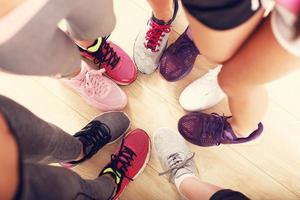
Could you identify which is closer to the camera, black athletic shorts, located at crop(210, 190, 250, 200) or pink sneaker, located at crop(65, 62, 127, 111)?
black athletic shorts, located at crop(210, 190, 250, 200)

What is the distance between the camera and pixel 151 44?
3.97 feet

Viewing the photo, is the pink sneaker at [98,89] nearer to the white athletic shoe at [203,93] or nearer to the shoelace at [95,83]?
the shoelace at [95,83]

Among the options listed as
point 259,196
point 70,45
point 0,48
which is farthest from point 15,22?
point 259,196

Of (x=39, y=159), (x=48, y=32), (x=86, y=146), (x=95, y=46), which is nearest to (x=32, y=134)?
(x=39, y=159)

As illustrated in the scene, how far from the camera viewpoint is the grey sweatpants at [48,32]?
64cm

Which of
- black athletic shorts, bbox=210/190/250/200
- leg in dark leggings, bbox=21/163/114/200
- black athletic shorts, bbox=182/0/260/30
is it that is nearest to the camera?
black athletic shorts, bbox=182/0/260/30

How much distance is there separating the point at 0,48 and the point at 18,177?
0.25 m

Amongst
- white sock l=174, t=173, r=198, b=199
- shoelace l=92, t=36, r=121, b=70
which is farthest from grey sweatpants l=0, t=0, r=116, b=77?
white sock l=174, t=173, r=198, b=199

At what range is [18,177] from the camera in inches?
23.2

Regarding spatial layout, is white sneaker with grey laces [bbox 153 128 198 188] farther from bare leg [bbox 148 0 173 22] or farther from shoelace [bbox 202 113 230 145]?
bare leg [bbox 148 0 173 22]

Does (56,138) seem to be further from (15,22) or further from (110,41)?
(110,41)

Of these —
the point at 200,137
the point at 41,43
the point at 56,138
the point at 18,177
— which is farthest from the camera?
the point at 200,137

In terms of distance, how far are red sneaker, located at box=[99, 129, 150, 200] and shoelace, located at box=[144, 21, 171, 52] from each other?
30 cm

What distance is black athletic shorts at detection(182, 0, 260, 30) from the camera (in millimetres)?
493
